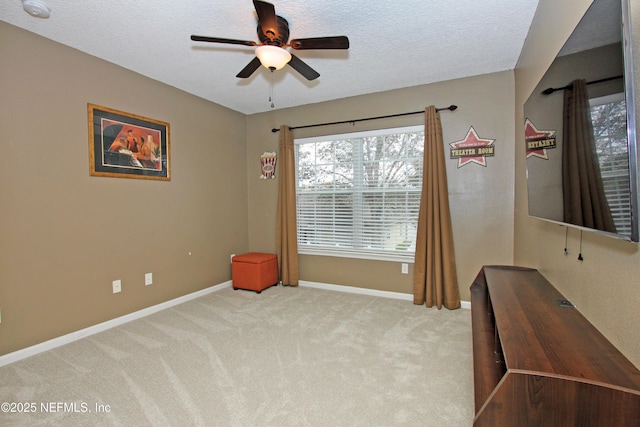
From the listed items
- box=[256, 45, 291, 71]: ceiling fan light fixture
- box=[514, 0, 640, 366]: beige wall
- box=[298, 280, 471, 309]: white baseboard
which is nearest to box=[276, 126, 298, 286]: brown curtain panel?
box=[298, 280, 471, 309]: white baseboard

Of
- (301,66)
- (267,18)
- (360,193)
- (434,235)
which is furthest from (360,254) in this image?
(267,18)

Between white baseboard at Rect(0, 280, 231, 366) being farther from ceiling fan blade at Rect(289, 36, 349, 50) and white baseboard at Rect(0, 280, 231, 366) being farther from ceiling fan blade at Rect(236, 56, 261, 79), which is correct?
ceiling fan blade at Rect(289, 36, 349, 50)

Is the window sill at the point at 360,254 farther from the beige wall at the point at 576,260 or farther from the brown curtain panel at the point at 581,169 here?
the brown curtain panel at the point at 581,169

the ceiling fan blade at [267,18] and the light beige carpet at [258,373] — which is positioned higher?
the ceiling fan blade at [267,18]

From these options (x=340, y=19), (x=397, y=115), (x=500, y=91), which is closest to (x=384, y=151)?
(x=397, y=115)

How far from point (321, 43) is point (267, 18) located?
39 cm

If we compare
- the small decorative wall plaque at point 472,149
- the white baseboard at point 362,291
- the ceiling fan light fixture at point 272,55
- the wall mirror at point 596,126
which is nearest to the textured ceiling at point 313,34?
the ceiling fan light fixture at point 272,55

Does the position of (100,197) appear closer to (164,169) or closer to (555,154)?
(164,169)

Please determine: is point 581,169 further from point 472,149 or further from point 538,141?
point 472,149

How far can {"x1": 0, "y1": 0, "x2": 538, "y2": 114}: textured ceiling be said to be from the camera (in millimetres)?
2186

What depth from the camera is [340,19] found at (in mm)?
2336

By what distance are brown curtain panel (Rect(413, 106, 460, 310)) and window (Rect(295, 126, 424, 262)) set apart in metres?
0.17

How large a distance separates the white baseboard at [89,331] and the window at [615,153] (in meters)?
3.79

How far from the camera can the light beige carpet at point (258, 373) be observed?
175cm
